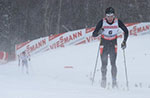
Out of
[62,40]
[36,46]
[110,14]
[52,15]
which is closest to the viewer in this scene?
[110,14]

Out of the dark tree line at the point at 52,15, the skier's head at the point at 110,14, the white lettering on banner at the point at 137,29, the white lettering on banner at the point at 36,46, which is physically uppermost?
the dark tree line at the point at 52,15

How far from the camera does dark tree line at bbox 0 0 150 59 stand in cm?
3244

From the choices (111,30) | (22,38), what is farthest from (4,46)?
(111,30)

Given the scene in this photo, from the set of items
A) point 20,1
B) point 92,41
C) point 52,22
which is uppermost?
point 20,1

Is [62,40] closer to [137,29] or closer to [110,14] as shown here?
[137,29]

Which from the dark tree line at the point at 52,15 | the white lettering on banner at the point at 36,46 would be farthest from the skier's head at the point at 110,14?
the dark tree line at the point at 52,15

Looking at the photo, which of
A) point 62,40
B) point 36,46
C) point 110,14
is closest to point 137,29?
point 62,40

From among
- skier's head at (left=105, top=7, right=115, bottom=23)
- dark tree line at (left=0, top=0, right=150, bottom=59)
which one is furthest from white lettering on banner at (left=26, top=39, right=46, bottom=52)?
skier's head at (left=105, top=7, right=115, bottom=23)

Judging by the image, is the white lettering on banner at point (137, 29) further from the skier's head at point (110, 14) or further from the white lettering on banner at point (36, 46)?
the skier's head at point (110, 14)

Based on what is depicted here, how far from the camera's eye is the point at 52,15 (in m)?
37.1

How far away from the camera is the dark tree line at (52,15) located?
32.4m

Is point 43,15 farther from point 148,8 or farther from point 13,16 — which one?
point 148,8

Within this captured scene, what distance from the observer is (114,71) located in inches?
242

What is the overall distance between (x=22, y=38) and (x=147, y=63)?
981 inches
